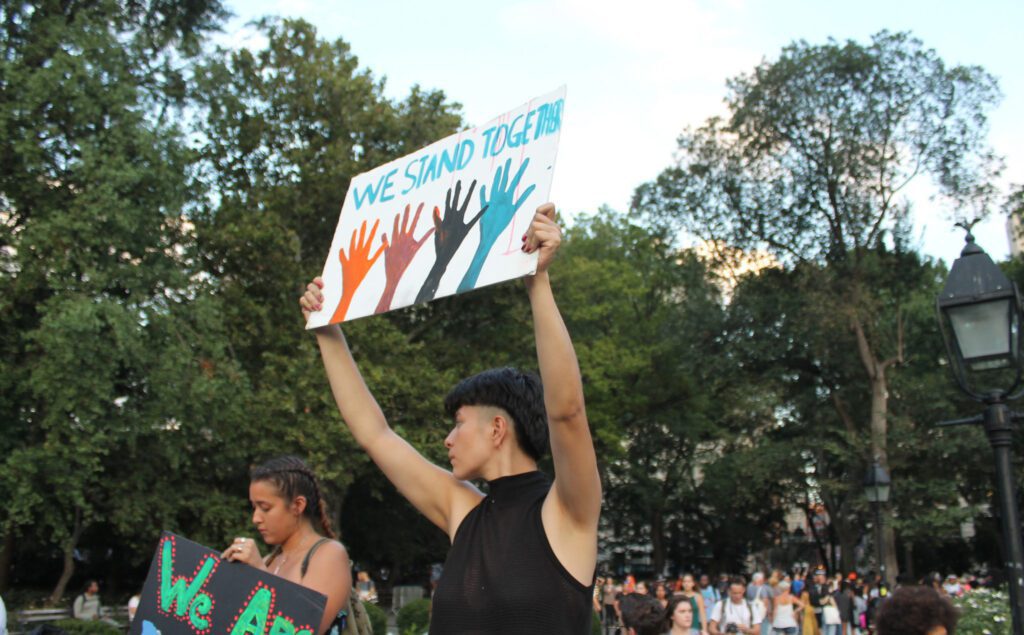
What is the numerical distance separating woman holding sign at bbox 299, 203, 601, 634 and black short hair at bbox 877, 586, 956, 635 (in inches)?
64.1

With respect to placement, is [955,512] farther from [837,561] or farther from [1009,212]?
[837,561]

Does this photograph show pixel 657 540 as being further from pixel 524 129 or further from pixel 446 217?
pixel 524 129

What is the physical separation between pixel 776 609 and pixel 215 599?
1460cm

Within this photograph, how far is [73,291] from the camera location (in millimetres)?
20031

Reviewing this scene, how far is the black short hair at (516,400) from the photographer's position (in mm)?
2826

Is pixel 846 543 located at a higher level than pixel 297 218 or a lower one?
lower

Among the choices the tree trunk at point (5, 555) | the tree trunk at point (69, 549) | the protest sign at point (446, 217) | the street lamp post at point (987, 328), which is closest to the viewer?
the protest sign at point (446, 217)

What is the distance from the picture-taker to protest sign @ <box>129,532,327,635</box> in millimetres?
3002

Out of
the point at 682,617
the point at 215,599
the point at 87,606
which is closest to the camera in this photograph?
the point at 215,599

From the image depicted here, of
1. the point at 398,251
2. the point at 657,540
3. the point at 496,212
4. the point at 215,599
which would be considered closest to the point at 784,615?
the point at 398,251

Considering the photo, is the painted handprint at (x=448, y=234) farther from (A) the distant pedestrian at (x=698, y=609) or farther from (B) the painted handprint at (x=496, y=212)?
(A) the distant pedestrian at (x=698, y=609)

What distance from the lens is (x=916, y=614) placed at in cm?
367

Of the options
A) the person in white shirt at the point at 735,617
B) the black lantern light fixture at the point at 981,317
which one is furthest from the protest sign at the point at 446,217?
the person in white shirt at the point at 735,617

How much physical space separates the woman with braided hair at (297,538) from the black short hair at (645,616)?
2804 millimetres
